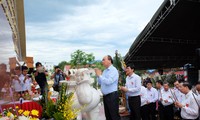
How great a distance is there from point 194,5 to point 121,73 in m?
4.37

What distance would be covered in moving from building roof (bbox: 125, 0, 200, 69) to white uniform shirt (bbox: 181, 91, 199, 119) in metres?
5.53

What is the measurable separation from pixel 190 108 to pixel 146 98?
253 centimetres

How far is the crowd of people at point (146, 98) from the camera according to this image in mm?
4934

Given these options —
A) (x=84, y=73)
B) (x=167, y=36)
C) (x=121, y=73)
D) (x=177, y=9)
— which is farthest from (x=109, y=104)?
(x=167, y=36)

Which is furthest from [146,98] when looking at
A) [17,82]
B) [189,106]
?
[17,82]

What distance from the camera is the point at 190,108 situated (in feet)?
16.3

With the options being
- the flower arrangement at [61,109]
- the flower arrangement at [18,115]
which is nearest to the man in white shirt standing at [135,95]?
the flower arrangement at [61,109]

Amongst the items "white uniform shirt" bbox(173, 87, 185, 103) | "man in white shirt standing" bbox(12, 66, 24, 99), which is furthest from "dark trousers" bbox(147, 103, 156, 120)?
"man in white shirt standing" bbox(12, 66, 24, 99)

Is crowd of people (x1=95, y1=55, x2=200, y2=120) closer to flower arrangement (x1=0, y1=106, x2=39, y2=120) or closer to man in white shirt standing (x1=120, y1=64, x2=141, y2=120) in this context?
man in white shirt standing (x1=120, y1=64, x2=141, y2=120)

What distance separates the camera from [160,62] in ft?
48.3

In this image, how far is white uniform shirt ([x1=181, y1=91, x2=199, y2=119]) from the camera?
4.89 m

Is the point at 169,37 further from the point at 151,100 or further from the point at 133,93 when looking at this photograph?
the point at 133,93

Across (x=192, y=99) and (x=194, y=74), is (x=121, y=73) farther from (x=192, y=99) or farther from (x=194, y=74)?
(x=194, y=74)

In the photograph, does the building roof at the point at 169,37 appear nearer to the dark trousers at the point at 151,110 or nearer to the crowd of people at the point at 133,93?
the crowd of people at the point at 133,93
